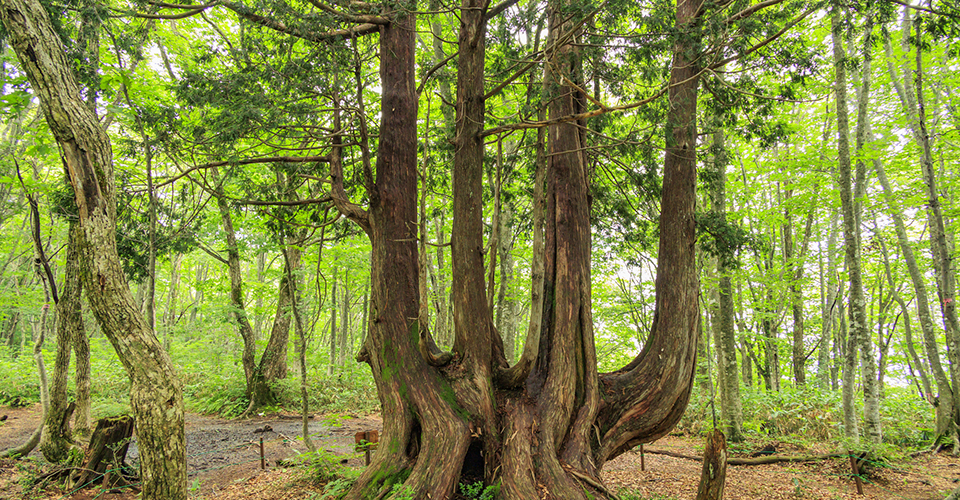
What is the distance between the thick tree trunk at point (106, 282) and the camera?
330cm

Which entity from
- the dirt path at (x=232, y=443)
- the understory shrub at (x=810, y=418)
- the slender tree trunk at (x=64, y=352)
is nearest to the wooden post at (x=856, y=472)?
the understory shrub at (x=810, y=418)

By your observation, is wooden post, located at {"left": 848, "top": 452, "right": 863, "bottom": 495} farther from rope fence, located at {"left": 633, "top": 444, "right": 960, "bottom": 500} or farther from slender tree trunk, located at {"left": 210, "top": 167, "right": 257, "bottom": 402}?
slender tree trunk, located at {"left": 210, "top": 167, "right": 257, "bottom": 402}

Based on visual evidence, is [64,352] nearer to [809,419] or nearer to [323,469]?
[323,469]

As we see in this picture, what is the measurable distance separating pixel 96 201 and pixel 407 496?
11.1 ft

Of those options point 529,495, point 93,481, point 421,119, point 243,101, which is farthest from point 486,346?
point 421,119

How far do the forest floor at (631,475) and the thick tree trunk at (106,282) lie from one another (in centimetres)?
157

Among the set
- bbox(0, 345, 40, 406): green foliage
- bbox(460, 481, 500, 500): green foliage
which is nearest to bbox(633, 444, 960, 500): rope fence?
bbox(460, 481, 500, 500): green foliage

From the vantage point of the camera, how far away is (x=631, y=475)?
664 cm

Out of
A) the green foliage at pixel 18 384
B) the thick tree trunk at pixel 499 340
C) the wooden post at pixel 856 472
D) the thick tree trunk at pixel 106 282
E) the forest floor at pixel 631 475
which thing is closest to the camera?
the thick tree trunk at pixel 106 282

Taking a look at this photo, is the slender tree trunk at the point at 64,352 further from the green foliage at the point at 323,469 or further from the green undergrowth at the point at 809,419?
the green undergrowth at the point at 809,419

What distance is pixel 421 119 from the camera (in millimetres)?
10836

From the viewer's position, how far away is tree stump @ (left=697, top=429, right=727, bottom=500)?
4191mm

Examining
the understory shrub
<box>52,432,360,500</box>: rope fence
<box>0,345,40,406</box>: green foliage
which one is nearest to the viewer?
<box>52,432,360,500</box>: rope fence

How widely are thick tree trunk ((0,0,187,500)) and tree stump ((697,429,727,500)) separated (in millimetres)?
4605
